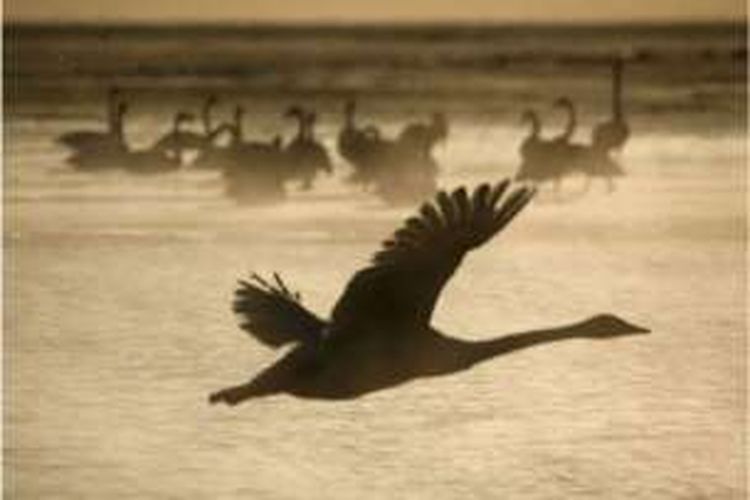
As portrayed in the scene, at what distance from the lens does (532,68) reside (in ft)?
5.72

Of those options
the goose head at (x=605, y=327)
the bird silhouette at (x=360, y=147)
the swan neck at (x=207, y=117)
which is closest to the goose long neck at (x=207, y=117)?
the swan neck at (x=207, y=117)

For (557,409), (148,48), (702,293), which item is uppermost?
(148,48)

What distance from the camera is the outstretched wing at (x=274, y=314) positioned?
5.69 ft

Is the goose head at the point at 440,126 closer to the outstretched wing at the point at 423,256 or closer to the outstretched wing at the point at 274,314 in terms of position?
the outstretched wing at the point at 423,256

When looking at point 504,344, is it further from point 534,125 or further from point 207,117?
point 207,117

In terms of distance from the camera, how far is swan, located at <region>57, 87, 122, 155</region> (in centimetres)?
176

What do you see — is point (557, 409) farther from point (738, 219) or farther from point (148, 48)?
point (148, 48)

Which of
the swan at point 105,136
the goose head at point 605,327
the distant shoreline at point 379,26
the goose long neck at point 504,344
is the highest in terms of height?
the distant shoreline at point 379,26

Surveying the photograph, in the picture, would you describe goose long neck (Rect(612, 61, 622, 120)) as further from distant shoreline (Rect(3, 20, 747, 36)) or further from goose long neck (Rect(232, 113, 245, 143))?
goose long neck (Rect(232, 113, 245, 143))

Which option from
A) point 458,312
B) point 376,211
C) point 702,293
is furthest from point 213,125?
point 702,293

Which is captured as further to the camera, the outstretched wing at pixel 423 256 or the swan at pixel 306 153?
the swan at pixel 306 153

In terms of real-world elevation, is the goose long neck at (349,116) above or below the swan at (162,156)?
above

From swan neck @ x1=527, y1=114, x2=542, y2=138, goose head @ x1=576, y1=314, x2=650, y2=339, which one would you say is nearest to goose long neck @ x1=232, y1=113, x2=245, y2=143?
swan neck @ x1=527, y1=114, x2=542, y2=138

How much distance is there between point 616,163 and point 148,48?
504 mm
